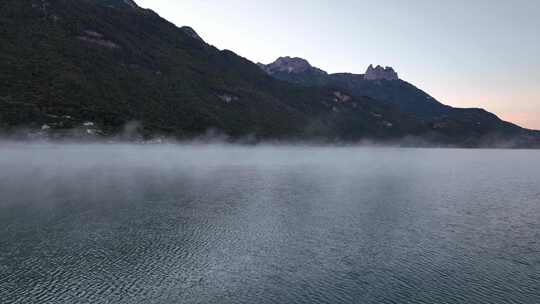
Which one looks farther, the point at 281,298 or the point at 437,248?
the point at 437,248

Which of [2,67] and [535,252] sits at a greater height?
[2,67]

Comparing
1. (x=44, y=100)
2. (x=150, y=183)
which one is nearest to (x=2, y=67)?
(x=44, y=100)

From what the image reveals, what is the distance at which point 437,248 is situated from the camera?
40281mm

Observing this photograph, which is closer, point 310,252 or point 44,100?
point 310,252

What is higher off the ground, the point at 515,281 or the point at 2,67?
the point at 2,67

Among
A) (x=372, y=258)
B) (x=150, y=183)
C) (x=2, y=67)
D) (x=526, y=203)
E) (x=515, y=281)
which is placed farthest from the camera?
(x=2, y=67)

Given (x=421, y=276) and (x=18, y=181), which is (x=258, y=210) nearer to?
(x=421, y=276)

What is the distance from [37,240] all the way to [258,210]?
31268 millimetres

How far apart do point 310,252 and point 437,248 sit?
14.3m

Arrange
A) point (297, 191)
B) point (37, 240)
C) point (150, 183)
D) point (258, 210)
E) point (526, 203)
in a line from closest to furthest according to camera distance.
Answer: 1. point (37, 240)
2. point (258, 210)
3. point (526, 203)
4. point (297, 191)
5. point (150, 183)

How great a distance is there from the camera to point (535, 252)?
38.3m

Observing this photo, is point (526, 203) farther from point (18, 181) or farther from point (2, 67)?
point (2, 67)

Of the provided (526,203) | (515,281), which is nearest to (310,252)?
(515,281)

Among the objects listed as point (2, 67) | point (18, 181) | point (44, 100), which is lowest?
point (18, 181)
